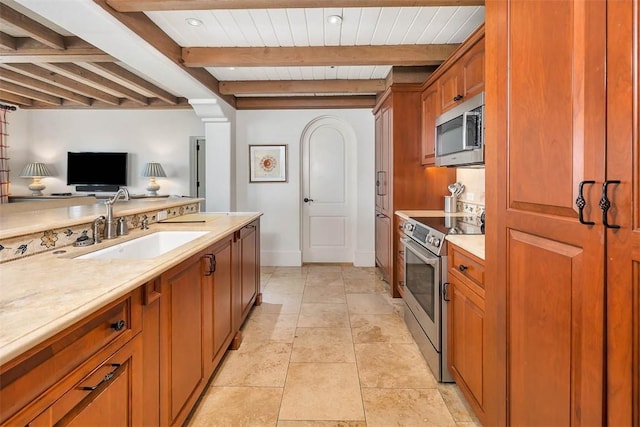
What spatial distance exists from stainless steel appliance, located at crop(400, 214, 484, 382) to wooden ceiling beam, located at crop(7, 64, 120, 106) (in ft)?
15.8

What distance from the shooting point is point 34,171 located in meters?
5.71

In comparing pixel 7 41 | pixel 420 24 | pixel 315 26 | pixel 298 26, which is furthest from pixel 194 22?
pixel 7 41

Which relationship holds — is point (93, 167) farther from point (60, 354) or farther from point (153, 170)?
point (60, 354)

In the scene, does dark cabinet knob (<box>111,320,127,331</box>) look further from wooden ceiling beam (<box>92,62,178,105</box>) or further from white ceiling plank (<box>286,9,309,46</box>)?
wooden ceiling beam (<box>92,62,178,105</box>)

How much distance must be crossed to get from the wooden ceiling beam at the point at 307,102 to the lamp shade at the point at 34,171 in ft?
12.4

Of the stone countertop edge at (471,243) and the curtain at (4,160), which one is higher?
the curtain at (4,160)

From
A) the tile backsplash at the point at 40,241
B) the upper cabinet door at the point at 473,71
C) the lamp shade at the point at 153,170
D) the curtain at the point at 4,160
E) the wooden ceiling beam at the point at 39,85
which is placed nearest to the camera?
the tile backsplash at the point at 40,241

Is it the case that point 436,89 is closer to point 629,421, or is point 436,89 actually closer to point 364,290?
point 364,290

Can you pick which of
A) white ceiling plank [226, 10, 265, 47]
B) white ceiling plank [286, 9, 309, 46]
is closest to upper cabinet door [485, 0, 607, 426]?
white ceiling plank [286, 9, 309, 46]

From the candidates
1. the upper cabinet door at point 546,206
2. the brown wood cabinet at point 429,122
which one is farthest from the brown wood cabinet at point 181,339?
the brown wood cabinet at point 429,122

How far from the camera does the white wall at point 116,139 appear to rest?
5992 mm

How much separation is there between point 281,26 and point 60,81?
365cm

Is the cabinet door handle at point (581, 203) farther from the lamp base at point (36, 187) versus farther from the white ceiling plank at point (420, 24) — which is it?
the lamp base at point (36, 187)

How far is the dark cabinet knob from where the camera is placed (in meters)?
1.02
